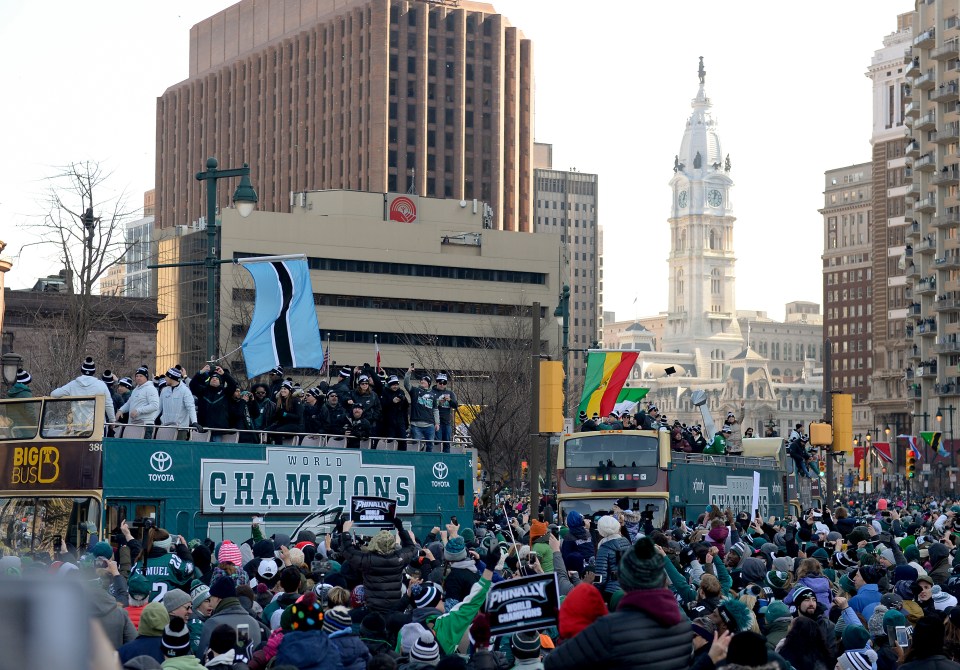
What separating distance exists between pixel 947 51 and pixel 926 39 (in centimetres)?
319

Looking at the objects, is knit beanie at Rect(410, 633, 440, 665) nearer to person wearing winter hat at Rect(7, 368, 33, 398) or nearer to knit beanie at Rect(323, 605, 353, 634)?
knit beanie at Rect(323, 605, 353, 634)

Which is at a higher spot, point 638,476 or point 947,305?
point 947,305

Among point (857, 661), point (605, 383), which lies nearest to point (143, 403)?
point (857, 661)

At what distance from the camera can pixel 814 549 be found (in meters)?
16.5

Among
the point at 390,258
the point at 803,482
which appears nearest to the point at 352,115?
the point at 390,258

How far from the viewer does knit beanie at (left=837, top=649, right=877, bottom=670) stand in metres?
9.43

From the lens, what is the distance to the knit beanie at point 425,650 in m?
9.02

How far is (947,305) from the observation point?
111 m

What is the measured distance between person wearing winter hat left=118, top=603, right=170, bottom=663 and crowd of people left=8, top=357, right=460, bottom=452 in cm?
1069

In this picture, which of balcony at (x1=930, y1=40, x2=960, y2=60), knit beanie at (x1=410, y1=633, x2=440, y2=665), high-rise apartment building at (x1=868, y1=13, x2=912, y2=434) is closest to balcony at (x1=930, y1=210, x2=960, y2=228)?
balcony at (x1=930, y1=40, x2=960, y2=60)

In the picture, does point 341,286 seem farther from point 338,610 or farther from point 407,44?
point 338,610

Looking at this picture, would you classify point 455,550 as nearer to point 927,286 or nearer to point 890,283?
point 927,286

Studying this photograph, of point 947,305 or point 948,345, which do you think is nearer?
point 947,305

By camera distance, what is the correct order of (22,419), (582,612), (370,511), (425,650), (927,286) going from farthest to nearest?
1. (927,286)
2. (22,419)
3. (370,511)
4. (425,650)
5. (582,612)
